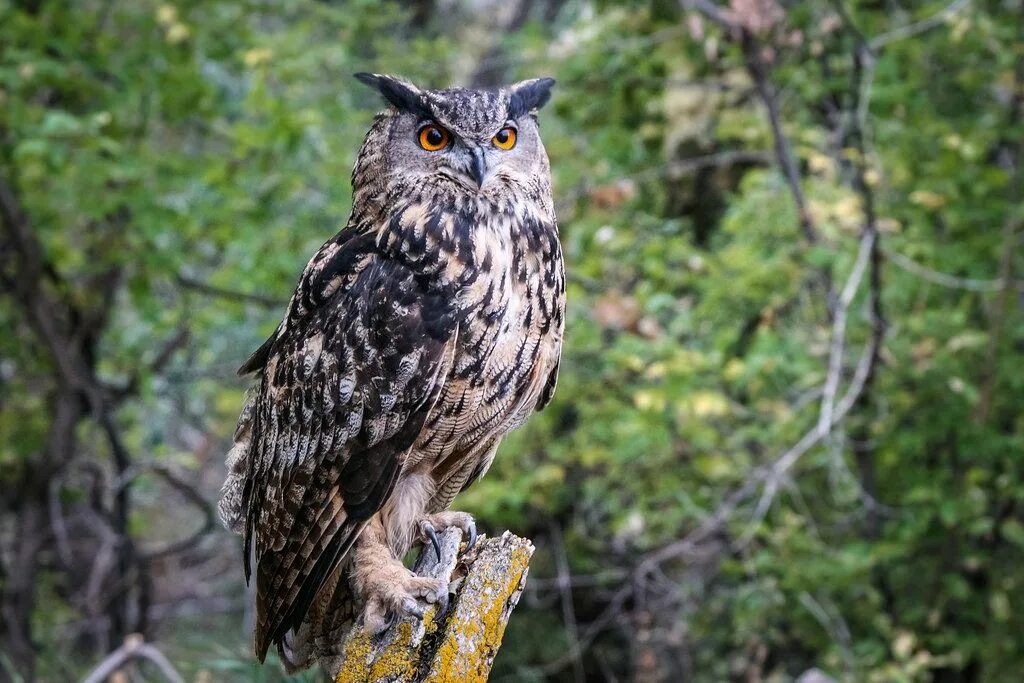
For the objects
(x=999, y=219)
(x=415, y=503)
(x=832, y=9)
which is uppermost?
(x=832, y=9)

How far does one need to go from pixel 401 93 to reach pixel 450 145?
171mm

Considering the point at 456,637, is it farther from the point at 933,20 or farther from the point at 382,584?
the point at 933,20

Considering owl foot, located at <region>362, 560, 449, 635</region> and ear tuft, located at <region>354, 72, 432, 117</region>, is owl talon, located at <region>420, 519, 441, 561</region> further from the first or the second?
ear tuft, located at <region>354, 72, 432, 117</region>

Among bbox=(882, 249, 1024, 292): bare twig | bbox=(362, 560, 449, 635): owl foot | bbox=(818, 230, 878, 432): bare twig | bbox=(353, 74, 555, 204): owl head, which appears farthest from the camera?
bbox=(882, 249, 1024, 292): bare twig

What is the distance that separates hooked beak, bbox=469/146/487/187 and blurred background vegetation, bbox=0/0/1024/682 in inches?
90.7

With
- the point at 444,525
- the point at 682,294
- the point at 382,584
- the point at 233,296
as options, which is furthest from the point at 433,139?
the point at 233,296

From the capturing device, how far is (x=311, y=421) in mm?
2213

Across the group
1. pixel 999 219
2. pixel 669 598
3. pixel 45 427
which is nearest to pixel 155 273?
pixel 45 427

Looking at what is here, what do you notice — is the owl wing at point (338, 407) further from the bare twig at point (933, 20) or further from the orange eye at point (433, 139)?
the bare twig at point (933, 20)

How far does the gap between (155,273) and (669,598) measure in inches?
125

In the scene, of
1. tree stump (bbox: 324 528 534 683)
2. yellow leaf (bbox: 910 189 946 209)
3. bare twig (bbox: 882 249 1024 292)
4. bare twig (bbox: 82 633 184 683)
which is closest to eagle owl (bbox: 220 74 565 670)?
tree stump (bbox: 324 528 534 683)

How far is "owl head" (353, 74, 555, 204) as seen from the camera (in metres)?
2.19

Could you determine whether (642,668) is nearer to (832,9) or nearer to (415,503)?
(832,9)

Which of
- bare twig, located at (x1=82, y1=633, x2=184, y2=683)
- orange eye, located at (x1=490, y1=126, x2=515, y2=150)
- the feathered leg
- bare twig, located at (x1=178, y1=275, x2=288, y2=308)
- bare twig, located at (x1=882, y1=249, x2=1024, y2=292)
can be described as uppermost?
orange eye, located at (x1=490, y1=126, x2=515, y2=150)
